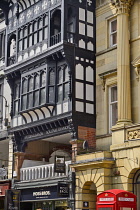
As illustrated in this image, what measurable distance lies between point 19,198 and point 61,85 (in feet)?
25.0

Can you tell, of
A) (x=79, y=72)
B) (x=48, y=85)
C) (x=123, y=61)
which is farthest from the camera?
(x=48, y=85)

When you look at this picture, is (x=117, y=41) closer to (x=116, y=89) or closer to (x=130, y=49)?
(x=130, y=49)

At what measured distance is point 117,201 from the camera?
1683 cm

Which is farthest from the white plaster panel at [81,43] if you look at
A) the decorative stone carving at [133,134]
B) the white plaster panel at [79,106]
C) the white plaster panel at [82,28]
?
the decorative stone carving at [133,134]

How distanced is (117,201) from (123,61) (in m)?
9.79

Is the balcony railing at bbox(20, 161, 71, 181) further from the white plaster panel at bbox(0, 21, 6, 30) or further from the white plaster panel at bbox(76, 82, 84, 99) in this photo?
the white plaster panel at bbox(0, 21, 6, 30)

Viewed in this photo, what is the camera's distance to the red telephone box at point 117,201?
16.8m

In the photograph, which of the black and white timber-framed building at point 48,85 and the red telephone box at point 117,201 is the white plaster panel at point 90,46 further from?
the red telephone box at point 117,201

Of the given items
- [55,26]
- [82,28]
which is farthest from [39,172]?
[82,28]

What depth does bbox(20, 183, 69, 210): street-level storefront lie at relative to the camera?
25.6 meters

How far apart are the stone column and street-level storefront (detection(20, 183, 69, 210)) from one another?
5.05 meters

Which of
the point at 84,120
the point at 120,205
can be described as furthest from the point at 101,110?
the point at 120,205

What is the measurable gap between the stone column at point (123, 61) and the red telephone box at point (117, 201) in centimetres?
688

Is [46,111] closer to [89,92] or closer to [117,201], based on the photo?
[89,92]
